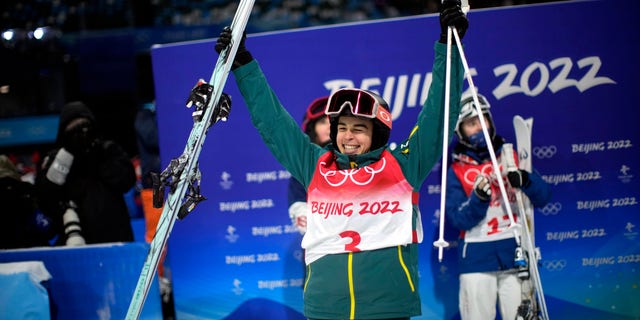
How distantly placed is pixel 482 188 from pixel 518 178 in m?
0.21

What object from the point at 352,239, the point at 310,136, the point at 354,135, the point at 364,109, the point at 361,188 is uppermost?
the point at 310,136

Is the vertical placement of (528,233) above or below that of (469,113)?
below

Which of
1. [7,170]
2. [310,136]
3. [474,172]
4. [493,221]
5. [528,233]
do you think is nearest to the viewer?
[528,233]

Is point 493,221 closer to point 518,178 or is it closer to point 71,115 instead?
point 518,178

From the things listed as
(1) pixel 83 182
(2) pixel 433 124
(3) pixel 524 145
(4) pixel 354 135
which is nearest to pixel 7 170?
(1) pixel 83 182

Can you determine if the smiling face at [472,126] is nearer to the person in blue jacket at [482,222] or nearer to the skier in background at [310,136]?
the person in blue jacket at [482,222]

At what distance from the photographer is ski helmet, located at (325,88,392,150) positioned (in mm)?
3441

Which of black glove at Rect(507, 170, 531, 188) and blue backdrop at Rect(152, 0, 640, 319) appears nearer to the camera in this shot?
black glove at Rect(507, 170, 531, 188)

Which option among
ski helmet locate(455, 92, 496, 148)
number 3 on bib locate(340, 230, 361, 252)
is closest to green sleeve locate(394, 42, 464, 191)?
number 3 on bib locate(340, 230, 361, 252)

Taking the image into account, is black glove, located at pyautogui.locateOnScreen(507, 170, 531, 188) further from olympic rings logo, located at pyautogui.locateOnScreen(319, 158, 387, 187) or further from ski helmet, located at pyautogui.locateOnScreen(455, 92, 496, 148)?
olympic rings logo, located at pyautogui.locateOnScreen(319, 158, 387, 187)

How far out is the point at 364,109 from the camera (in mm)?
3441

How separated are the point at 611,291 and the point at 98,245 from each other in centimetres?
350

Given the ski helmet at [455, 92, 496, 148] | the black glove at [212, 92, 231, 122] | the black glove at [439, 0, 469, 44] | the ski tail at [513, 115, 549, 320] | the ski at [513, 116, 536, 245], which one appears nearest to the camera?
the black glove at [439, 0, 469, 44]

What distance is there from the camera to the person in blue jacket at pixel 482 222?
4.70 m
